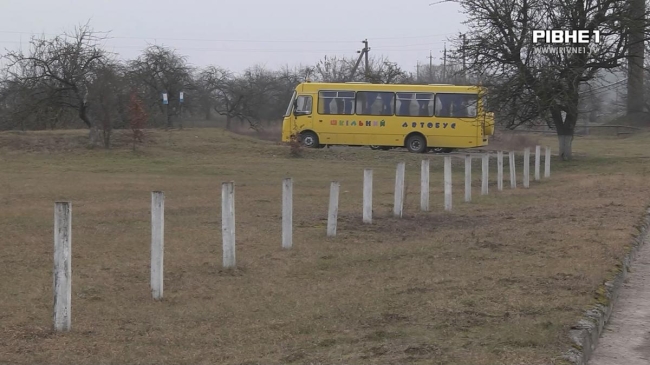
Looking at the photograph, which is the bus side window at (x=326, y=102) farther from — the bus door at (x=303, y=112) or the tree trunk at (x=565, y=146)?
the tree trunk at (x=565, y=146)

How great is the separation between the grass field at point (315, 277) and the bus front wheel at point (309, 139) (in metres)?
14.4

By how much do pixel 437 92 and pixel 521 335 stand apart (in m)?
27.7

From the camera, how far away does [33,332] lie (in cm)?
645

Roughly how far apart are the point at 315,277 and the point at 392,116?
24.6 meters

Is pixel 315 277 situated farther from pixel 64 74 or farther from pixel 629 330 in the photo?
pixel 64 74

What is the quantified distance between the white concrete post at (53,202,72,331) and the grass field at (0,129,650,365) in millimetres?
121

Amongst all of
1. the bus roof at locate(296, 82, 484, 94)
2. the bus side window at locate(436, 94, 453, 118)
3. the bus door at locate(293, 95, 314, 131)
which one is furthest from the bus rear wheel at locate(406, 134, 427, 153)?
the bus door at locate(293, 95, 314, 131)

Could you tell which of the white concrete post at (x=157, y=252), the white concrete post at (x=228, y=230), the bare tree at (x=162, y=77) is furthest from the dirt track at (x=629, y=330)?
the bare tree at (x=162, y=77)

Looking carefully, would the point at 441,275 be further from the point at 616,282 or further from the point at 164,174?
the point at 164,174

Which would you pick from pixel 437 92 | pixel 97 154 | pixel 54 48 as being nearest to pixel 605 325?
pixel 97 154

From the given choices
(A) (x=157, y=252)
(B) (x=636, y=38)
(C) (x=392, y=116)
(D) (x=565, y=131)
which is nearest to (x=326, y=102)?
(C) (x=392, y=116)

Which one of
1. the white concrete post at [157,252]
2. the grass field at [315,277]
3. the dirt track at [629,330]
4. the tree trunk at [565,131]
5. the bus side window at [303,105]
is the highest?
the bus side window at [303,105]

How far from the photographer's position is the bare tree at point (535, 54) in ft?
90.0

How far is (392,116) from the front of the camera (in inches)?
1304
